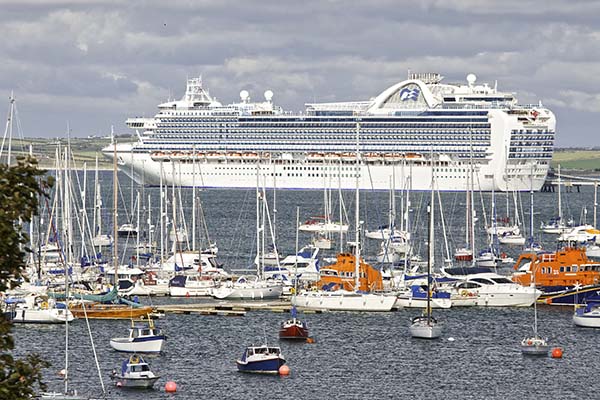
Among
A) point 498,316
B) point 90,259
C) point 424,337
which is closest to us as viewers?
point 424,337

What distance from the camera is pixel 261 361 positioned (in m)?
37.4

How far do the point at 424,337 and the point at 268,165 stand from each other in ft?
354

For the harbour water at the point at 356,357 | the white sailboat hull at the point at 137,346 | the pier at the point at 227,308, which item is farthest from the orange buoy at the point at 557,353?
the white sailboat hull at the point at 137,346

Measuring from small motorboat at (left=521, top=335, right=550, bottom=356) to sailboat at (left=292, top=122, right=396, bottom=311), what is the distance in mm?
9176

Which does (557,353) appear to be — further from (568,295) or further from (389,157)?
(389,157)

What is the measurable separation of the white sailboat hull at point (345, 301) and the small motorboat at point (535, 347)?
30.1 ft

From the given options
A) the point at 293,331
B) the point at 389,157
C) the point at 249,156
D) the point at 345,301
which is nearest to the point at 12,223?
the point at 293,331

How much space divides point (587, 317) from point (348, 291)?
31.2 ft

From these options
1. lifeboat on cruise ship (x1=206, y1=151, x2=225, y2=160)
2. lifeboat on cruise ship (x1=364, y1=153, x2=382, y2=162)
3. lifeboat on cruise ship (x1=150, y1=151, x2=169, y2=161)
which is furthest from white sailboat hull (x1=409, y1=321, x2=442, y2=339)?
lifeboat on cruise ship (x1=150, y1=151, x2=169, y2=161)

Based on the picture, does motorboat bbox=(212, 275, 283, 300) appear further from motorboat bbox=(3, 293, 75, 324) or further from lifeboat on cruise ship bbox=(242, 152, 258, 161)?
lifeboat on cruise ship bbox=(242, 152, 258, 161)

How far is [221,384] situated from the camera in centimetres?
3616

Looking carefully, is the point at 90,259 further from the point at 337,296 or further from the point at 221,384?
the point at 221,384

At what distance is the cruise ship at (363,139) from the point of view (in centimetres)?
14412

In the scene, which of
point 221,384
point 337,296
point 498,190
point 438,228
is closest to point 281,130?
point 498,190
